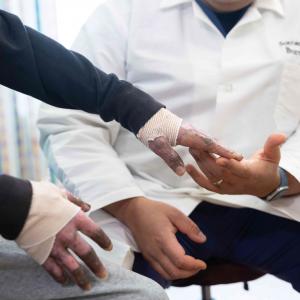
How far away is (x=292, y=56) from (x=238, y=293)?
971mm

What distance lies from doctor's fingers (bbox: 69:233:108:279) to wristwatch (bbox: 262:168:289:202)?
444 mm

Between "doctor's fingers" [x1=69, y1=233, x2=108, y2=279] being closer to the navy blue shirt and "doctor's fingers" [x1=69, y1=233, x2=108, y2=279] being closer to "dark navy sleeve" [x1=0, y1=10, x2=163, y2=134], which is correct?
"dark navy sleeve" [x1=0, y1=10, x2=163, y2=134]

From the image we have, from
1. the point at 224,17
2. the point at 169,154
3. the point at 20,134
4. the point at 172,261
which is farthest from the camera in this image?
the point at 20,134

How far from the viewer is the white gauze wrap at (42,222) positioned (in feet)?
1.99

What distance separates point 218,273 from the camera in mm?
1026

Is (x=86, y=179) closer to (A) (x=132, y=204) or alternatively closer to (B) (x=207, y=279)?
(A) (x=132, y=204)

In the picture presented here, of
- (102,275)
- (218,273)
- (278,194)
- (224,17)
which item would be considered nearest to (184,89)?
(224,17)

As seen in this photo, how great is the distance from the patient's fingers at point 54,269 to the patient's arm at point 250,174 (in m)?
0.36

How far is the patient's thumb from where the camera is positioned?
32.3 inches

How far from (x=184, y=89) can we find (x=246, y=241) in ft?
1.23

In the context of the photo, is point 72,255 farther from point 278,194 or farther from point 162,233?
point 278,194

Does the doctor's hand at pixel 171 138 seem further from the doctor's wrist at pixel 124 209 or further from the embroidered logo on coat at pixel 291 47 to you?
the embroidered logo on coat at pixel 291 47

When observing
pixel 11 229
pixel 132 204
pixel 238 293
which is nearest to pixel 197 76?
pixel 132 204

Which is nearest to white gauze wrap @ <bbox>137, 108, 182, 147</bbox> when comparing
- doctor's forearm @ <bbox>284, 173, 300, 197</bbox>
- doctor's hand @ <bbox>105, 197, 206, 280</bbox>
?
doctor's hand @ <bbox>105, 197, 206, 280</bbox>
